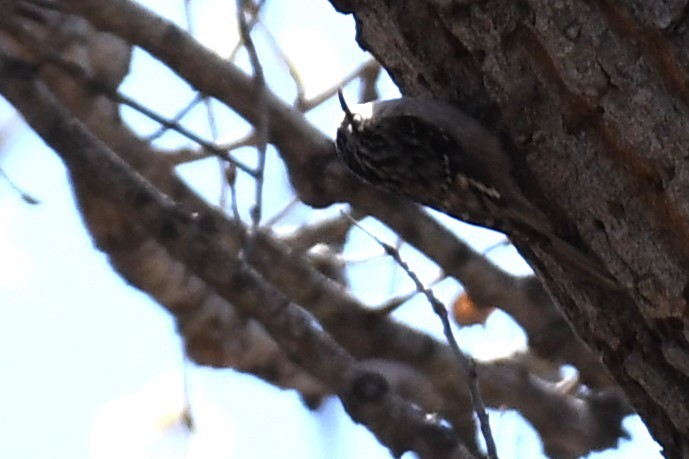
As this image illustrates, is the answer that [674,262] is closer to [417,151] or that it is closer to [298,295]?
[417,151]

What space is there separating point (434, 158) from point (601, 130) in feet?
3.62

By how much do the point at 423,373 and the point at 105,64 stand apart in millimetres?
1418

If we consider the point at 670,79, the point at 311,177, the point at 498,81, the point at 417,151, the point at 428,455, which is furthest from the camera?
the point at 311,177

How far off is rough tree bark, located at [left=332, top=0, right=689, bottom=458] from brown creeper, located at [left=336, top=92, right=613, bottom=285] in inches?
5.4

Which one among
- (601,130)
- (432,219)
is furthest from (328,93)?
(601,130)

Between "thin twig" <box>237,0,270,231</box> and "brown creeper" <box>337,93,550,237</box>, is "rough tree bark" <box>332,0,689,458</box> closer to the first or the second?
"brown creeper" <box>337,93,550,237</box>

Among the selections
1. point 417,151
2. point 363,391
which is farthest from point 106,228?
point 363,391

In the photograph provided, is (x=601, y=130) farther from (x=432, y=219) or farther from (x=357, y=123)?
(x=432, y=219)

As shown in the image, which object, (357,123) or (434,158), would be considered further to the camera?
(357,123)

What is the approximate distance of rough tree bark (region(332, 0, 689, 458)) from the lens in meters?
1.98

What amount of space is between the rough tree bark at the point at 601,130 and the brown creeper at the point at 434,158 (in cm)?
14

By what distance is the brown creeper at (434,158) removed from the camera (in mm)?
2455

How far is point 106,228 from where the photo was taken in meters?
A: 3.61

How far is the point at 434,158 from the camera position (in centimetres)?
313
